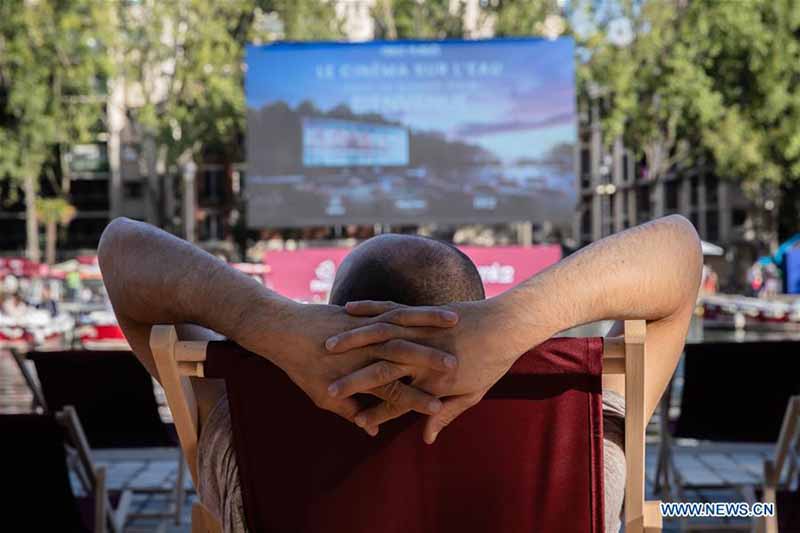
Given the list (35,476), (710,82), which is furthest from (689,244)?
(710,82)

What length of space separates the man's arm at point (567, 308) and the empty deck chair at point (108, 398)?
10.4ft

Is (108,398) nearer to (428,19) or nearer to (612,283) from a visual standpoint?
(612,283)

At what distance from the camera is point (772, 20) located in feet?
108

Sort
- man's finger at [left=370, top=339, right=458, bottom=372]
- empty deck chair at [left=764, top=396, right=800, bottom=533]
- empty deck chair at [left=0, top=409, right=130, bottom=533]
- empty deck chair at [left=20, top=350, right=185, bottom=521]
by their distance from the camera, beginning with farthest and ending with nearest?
empty deck chair at [left=20, top=350, right=185, bottom=521] → empty deck chair at [left=764, top=396, right=800, bottom=533] → empty deck chair at [left=0, top=409, right=130, bottom=533] → man's finger at [left=370, top=339, right=458, bottom=372]

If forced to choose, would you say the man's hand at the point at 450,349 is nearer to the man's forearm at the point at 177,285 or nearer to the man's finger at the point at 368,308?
the man's finger at the point at 368,308

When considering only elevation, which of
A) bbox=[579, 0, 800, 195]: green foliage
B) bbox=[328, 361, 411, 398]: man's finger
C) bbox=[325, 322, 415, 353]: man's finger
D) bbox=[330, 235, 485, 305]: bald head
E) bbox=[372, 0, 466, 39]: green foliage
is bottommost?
bbox=[328, 361, 411, 398]: man's finger

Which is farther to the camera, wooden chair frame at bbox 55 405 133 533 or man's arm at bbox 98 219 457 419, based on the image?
wooden chair frame at bbox 55 405 133 533

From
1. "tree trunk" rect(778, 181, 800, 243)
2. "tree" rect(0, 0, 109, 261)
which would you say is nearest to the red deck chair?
"tree" rect(0, 0, 109, 261)

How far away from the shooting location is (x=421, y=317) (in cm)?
140

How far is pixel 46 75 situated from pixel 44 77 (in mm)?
507

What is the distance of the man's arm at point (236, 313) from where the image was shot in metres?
1.42

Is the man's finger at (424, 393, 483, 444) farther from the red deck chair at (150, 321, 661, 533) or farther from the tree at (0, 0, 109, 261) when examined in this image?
the tree at (0, 0, 109, 261)

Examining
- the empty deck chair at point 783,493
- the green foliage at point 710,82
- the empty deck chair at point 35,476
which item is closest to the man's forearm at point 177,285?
the empty deck chair at point 35,476

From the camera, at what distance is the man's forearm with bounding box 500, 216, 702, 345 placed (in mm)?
1477
